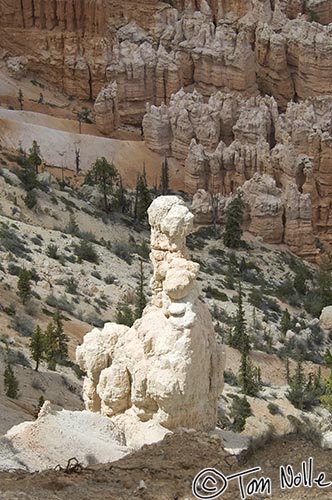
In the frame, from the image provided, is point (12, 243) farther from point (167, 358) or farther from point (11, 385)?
point (167, 358)

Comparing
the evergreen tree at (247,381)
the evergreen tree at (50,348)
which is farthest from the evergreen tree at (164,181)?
the evergreen tree at (50,348)

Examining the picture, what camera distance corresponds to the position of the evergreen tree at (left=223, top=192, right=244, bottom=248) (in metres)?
39.4

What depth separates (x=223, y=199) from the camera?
138ft

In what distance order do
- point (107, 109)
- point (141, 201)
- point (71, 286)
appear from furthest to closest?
point (107, 109) → point (141, 201) → point (71, 286)

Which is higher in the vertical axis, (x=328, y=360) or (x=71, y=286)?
(x=71, y=286)

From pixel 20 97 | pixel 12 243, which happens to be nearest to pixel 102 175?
pixel 20 97

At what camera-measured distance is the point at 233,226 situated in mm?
39562

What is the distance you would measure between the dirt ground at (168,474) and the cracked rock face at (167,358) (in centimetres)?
95

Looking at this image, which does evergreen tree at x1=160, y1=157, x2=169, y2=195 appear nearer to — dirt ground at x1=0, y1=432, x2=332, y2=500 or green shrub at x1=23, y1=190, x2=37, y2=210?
green shrub at x1=23, y1=190, x2=37, y2=210

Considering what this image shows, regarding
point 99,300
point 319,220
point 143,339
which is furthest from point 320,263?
point 143,339

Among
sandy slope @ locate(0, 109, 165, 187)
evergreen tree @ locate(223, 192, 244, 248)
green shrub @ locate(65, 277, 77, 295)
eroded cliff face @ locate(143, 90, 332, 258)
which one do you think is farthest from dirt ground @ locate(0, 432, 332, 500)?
sandy slope @ locate(0, 109, 165, 187)
